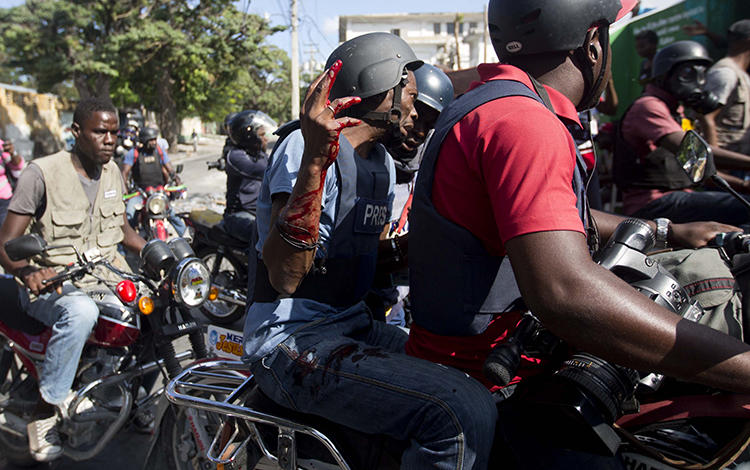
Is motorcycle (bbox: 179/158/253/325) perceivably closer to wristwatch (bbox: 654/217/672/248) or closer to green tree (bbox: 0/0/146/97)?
wristwatch (bbox: 654/217/672/248)

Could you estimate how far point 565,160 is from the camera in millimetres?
1276

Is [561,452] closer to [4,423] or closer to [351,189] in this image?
[351,189]

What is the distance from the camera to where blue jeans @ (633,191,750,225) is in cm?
352

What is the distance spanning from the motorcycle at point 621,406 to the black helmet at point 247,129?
4921 mm

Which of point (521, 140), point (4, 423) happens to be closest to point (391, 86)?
point (521, 140)

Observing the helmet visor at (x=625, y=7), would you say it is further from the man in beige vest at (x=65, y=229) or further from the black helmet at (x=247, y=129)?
the black helmet at (x=247, y=129)

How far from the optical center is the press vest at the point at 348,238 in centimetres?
190

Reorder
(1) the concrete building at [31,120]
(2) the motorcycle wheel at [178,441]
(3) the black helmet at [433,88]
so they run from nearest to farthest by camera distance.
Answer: (2) the motorcycle wheel at [178,441] < (3) the black helmet at [433,88] < (1) the concrete building at [31,120]

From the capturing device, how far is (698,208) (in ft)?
11.9

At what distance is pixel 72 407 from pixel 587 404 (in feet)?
10.1

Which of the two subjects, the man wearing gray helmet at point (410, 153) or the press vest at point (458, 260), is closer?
the press vest at point (458, 260)

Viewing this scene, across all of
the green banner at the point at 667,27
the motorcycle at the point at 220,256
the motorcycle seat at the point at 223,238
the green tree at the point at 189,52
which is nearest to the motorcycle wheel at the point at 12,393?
the motorcycle at the point at 220,256

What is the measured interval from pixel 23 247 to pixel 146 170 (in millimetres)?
6808

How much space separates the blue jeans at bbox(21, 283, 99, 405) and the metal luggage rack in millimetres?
1164
